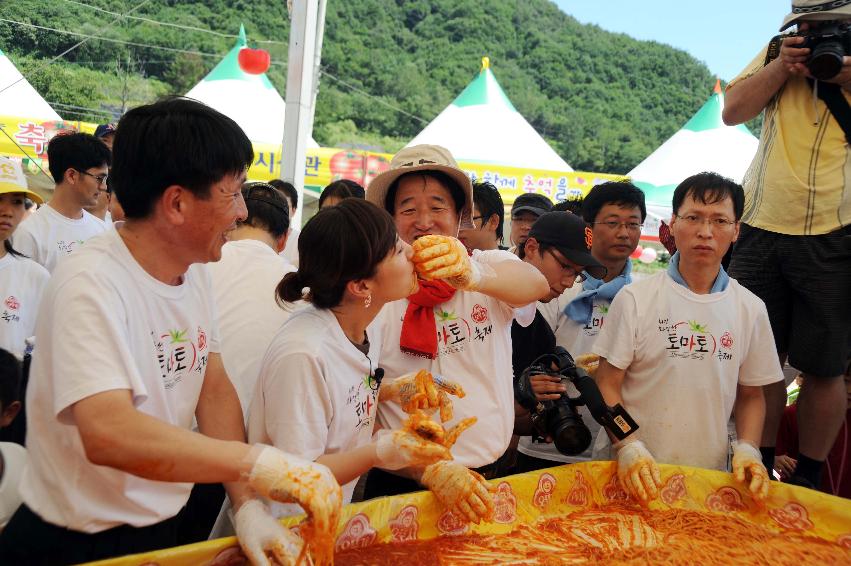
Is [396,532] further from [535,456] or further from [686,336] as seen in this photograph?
[686,336]

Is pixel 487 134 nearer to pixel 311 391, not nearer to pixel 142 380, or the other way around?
pixel 311 391

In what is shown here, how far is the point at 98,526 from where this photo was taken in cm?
141

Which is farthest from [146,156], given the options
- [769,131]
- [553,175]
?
[553,175]

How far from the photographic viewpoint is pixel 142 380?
142 centimetres

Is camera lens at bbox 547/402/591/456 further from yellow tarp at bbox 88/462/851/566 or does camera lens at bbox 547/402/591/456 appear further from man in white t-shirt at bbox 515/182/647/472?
man in white t-shirt at bbox 515/182/647/472

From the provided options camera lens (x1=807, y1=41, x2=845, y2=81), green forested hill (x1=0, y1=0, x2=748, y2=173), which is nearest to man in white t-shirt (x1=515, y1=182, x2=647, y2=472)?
camera lens (x1=807, y1=41, x2=845, y2=81)

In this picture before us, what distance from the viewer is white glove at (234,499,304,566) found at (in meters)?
1.49

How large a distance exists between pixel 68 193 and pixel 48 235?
27cm

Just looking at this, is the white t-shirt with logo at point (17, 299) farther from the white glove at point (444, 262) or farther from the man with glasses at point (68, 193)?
the white glove at point (444, 262)

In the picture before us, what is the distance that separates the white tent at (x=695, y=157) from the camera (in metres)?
13.3

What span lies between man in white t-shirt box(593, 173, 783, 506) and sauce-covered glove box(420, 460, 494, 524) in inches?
28.5

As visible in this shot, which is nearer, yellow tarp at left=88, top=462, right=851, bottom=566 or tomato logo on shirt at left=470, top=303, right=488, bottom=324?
yellow tarp at left=88, top=462, right=851, bottom=566

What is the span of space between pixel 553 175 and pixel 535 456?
9125 mm

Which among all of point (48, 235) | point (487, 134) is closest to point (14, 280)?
point (48, 235)
